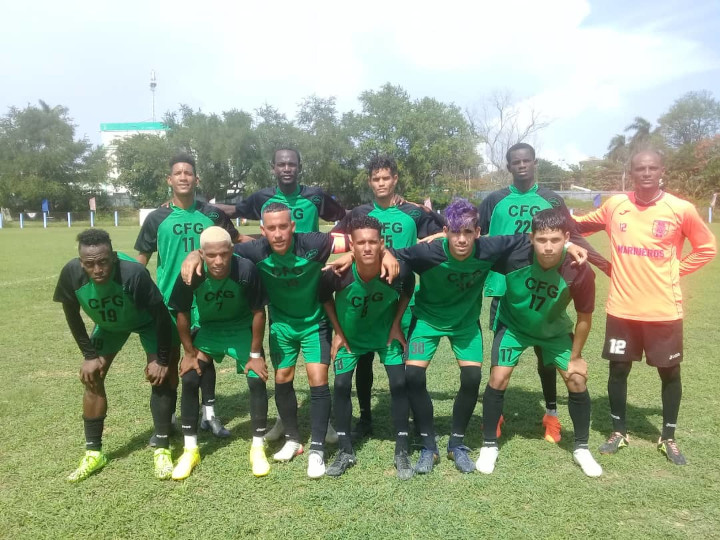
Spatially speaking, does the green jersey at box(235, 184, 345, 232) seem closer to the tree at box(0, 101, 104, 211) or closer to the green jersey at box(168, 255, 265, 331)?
the green jersey at box(168, 255, 265, 331)

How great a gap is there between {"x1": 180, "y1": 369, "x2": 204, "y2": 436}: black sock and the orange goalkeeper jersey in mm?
3320

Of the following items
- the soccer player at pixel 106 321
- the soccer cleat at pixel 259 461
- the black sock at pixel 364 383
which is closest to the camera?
the soccer player at pixel 106 321

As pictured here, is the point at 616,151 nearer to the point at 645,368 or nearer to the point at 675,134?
the point at 675,134

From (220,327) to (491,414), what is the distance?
7.16 feet

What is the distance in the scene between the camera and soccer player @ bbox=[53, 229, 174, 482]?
147 inches

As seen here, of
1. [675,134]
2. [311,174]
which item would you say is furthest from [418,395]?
[675,134]

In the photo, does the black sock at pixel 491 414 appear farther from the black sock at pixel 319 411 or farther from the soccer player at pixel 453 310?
the black sock at pixel 319 411

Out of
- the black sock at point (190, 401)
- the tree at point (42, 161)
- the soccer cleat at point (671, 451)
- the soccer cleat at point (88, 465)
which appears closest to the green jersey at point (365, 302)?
the black sock at point (190, 401)

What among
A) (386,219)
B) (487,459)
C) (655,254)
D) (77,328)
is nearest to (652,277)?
(655,254)

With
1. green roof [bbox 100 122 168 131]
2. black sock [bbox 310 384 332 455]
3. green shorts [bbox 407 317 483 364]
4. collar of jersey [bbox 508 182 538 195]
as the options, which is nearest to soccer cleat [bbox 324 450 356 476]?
black sock [bbox 310 384 332 455]

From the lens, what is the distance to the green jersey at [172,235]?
4.51 meters

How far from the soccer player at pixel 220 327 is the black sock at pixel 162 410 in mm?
116

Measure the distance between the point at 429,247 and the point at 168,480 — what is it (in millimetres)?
2472

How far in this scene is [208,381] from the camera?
4641 millimetres
